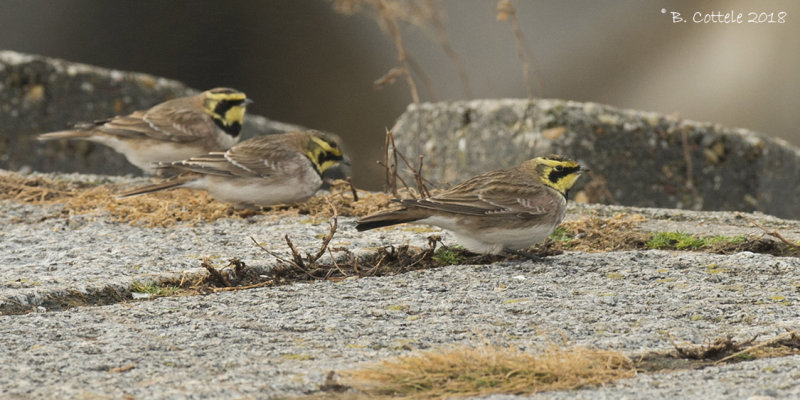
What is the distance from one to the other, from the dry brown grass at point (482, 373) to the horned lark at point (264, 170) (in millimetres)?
3117

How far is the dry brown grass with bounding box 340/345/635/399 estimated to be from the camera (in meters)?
3.37

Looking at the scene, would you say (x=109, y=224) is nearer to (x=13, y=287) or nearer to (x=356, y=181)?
(x=13, y=287)

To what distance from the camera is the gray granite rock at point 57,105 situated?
988 centimetres

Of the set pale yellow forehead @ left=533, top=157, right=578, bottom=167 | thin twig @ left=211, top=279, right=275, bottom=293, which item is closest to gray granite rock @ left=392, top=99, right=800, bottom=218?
pale yellow forehead @ left=533, top=157, right=578, bottom=167

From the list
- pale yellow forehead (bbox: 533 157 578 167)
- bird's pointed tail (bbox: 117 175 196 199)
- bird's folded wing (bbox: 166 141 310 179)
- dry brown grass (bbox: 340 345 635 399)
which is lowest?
dry brown grass (bbox: 340 345 635 399)

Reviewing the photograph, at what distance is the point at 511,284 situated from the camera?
4832mm

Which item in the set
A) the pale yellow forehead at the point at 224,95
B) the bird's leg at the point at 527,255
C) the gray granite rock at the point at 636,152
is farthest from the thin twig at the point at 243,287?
the gray granite rock at the point at 636,152

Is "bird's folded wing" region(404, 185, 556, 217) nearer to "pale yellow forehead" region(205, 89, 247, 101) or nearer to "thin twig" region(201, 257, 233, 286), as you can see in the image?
"thin twig" region(201, 257, 233, 286)

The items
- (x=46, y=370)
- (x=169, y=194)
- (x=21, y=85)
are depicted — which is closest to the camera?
(x=46, y=370)

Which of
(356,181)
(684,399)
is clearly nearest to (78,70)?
(356,181)

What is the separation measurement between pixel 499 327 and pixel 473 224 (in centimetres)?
119

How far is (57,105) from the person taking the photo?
997 cm

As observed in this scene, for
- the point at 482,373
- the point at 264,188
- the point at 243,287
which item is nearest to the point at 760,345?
the point at 482,373

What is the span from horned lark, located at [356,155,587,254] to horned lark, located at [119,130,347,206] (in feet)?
5.00
